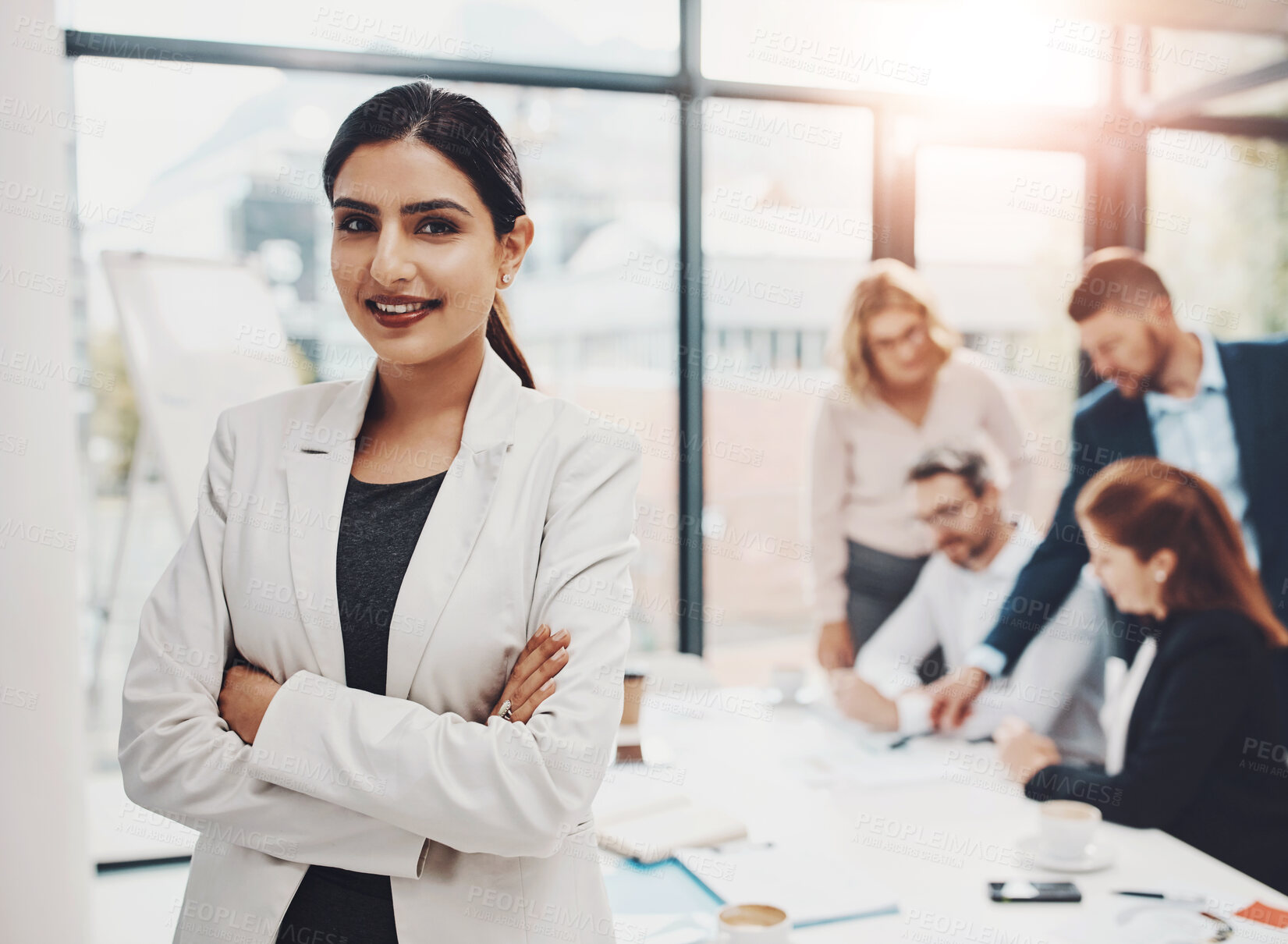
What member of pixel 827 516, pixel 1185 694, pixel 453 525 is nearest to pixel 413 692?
pixel 453 525

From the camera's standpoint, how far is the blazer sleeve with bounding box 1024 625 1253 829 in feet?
6.29

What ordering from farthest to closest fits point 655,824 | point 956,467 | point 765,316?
point 765,316 < point 956,467 < point 655,824

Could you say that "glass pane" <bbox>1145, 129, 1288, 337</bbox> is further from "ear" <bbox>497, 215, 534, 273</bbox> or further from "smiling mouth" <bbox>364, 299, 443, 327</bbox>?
"smiling mouth" <bbox>364, 299, 443, 327</bbox>

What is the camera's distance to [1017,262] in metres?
3.71

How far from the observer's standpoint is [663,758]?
2170 millimetres

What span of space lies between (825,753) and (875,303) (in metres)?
1.45

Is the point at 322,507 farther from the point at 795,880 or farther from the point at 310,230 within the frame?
the point at 310,230

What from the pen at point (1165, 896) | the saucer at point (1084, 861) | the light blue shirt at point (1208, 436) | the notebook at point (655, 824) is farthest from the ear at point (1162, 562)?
the notebook at point (655, 824)

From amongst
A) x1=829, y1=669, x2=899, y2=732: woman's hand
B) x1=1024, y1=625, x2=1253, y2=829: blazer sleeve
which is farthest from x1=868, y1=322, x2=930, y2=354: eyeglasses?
x1=1024, y1=625, x2=1253, y2=829: blazer sleeve

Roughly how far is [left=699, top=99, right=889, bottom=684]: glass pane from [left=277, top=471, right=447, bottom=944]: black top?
223 centimetres

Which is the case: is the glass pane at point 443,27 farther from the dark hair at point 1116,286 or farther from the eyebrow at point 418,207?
the eyebrow at point 418,207

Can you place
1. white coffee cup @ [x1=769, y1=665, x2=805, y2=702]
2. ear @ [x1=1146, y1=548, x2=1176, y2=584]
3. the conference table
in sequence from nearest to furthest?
the conference table
ear @ [x1=1146, y1=548, x2=1176, y2=584]
white coffee cup @ [x1=769, y1=665, x2=805, y2=702]

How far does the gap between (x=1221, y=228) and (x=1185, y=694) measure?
2335mm

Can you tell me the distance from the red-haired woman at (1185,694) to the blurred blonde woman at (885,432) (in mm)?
606
